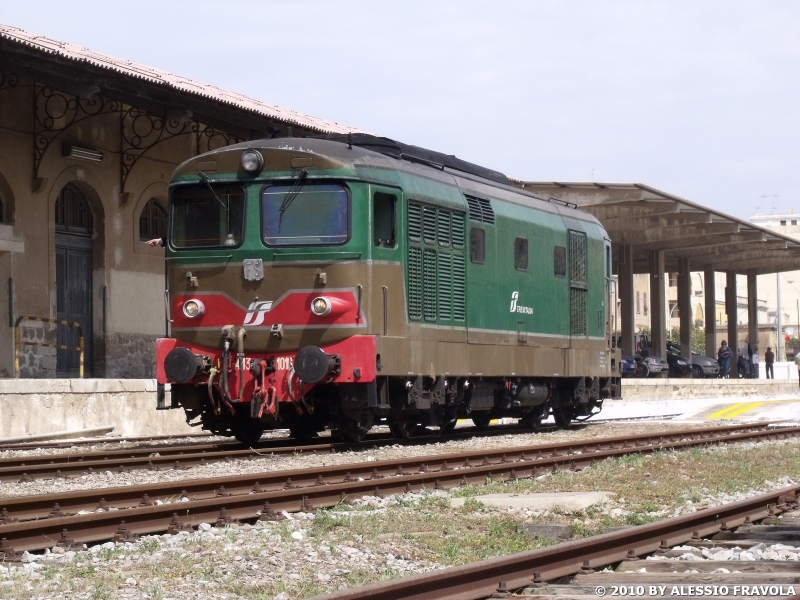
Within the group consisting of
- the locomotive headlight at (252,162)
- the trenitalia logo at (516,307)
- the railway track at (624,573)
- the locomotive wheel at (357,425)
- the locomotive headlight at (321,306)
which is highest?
the locomotive headlight at (252,162)

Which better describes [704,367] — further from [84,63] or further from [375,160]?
[375,160]

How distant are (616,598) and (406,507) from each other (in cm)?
407

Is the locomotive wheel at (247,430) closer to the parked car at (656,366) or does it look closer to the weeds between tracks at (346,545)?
the weeds between tracks at (346,545)

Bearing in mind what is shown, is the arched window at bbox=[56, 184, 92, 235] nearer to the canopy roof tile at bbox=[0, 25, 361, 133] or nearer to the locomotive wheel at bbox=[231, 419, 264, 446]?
the canopy roof tile at bbox=[0, 25, 361, 133]

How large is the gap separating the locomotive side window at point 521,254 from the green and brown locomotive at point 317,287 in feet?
5.14

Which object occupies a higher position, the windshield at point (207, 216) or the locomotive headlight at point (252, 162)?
the locomotive headlight at point (252, 162)

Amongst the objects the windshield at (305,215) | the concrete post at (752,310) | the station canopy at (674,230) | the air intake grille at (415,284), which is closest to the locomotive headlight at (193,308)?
the windshield at (305,215)

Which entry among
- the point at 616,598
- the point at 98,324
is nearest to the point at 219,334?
the point at 616,598

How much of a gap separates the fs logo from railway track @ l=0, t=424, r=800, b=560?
8.70 feet

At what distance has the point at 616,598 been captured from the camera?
5.91 metres

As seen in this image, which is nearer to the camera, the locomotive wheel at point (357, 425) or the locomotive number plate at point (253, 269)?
the locomotive number plate at point (253, 269)

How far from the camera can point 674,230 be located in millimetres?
39531

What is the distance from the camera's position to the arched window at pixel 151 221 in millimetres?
27344

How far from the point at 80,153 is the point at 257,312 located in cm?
1178
